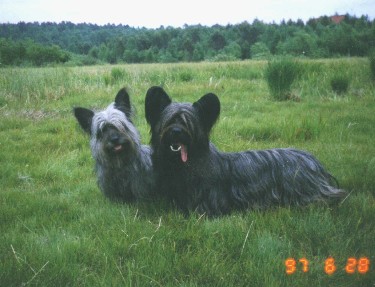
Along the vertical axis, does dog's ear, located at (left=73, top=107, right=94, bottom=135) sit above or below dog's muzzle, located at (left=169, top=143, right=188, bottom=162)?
above

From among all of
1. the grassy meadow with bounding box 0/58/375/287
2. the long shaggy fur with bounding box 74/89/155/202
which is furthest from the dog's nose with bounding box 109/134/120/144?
the grassy meadow with bounding box 0/58/375/287

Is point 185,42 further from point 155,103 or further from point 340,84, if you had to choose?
point 155,103

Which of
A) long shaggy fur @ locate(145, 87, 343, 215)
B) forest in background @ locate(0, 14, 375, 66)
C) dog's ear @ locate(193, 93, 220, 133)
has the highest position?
forest in background @ locate(0, 14, 375, 66)

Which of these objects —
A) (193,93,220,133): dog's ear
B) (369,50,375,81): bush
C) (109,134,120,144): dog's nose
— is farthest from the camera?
(369,50,375,81): bush

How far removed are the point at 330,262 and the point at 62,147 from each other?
20.2ft

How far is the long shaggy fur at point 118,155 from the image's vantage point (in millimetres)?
5070

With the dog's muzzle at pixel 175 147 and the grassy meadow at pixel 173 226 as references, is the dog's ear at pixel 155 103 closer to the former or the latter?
the dog's muzzle at pixel 175 147

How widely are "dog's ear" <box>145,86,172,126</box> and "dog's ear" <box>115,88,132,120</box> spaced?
873mm

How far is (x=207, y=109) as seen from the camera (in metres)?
4.53

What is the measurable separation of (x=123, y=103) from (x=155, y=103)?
110 centimetres

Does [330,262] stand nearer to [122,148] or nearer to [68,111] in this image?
[122,148]

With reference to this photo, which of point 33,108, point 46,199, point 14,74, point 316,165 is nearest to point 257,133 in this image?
point 316,165
